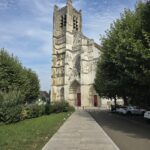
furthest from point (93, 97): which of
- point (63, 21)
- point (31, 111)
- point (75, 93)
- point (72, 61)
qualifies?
point (31, 111)

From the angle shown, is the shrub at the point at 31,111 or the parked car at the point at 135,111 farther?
the parked car at the point at 135,111

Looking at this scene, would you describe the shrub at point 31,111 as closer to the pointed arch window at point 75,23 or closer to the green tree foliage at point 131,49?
the green tree foliage at point 131,49

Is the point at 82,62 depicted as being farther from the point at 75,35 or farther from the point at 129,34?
the point at 129,34

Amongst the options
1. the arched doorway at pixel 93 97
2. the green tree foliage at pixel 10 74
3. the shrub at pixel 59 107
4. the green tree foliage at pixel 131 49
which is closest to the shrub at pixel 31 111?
the green tree foliage at pixel 10 74

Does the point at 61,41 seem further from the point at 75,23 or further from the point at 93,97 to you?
the point at 93,97

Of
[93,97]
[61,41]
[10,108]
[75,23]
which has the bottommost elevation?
[10,108]

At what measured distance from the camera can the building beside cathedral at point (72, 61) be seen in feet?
268

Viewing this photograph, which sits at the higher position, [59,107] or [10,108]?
[59,107]

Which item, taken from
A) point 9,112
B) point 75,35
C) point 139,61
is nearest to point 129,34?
point 139,61

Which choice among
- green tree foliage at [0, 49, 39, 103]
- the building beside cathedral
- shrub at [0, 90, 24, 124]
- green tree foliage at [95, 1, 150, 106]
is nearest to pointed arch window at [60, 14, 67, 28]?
the building beside cathedral

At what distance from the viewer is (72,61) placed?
87.1 meters

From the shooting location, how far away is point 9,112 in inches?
948

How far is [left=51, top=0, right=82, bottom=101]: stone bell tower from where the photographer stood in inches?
3445

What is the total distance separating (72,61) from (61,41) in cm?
755
